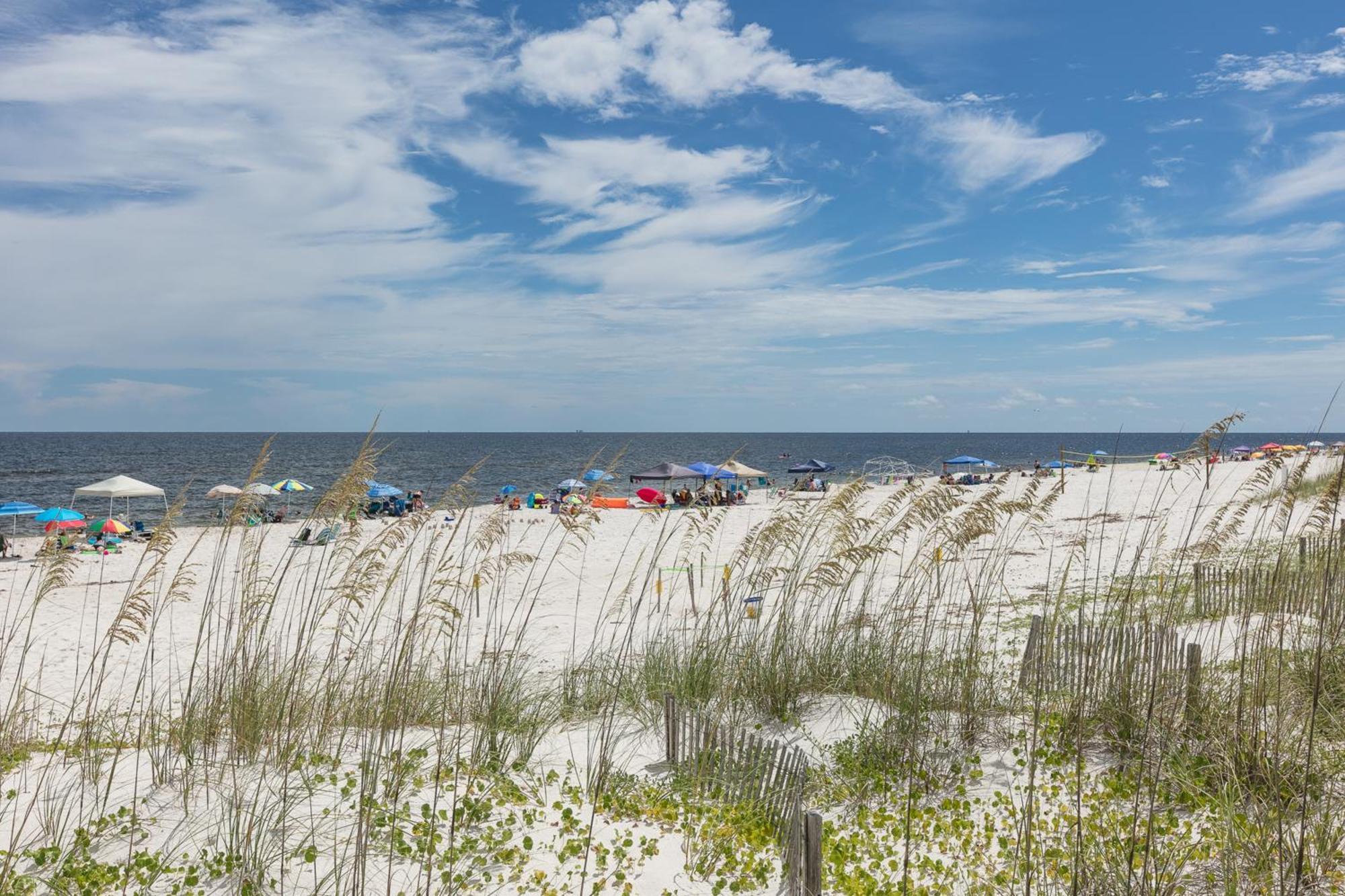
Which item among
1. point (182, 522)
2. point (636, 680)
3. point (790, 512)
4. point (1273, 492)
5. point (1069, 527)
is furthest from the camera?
point (182, 522)

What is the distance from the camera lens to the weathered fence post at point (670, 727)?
15.6 feet

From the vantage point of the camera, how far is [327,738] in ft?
15.1

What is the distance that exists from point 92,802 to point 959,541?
4692mm

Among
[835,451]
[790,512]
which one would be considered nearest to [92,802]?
[790,512]

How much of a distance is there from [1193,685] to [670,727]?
9.47ft

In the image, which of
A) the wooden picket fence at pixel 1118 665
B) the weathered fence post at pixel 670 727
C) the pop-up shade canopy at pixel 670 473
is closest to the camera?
the wooden picket fence at pixel 1118 665

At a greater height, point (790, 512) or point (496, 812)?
point (790, 512)

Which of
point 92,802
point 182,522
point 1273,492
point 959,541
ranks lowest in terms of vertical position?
point 182,522

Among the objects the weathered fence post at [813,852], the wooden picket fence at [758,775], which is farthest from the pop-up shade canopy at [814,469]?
the weathered fence post at [813,852]

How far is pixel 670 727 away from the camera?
4.81m

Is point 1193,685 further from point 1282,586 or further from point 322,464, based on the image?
point 322,464

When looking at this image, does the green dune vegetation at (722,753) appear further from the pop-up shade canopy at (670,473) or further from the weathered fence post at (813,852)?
the pop-up shade canopy at (670,473)

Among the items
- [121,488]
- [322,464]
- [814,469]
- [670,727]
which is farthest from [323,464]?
[670,727]

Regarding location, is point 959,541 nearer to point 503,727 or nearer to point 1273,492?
point 1273,492
